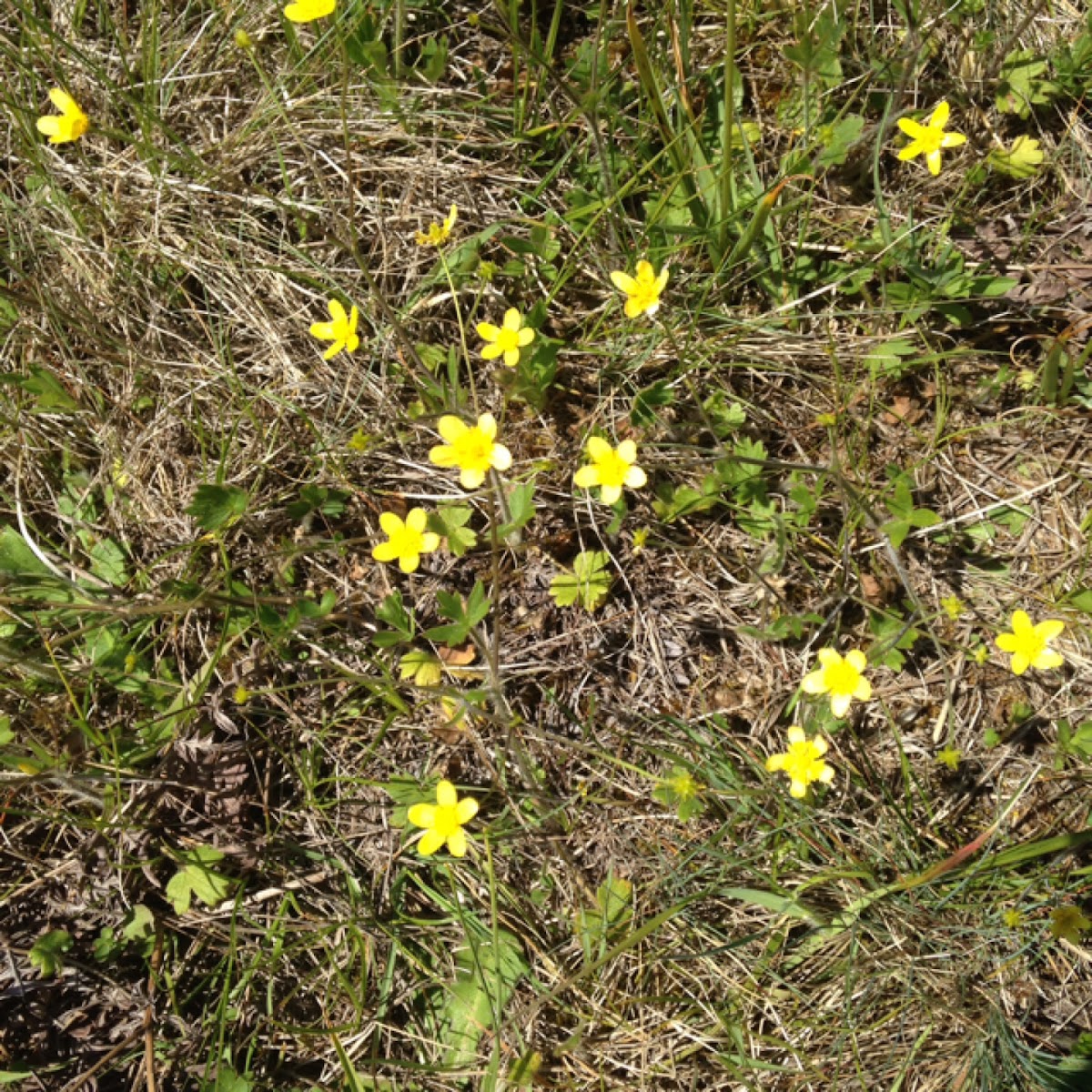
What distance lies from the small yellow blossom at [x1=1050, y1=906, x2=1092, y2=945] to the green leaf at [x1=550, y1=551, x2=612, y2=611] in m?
1.50

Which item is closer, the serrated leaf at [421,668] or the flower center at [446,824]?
the flower center at [446,824]

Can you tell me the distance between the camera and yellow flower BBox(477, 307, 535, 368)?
8.52 ft

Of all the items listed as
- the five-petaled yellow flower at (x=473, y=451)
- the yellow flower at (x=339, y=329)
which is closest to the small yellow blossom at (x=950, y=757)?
the five-petaled yellow flower at (x=473, y=451)

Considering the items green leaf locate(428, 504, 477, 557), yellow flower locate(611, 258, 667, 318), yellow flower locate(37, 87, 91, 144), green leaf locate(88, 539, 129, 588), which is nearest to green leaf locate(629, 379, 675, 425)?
yellow flower locate(611, 258, 667, 318)

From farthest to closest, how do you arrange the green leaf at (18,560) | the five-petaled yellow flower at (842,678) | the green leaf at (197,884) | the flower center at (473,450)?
the green leaf at (18,560) < the green leaf at (197,884) < the five-petaled yellow flower at (842,678) < the flower center at (473,450)

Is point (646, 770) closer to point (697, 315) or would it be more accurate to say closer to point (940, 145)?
point (697, 315)

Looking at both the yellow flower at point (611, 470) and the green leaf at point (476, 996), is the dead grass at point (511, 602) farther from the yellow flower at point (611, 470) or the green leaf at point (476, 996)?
the yellow flower at point (611, 470)

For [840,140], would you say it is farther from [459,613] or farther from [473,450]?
[459,613]

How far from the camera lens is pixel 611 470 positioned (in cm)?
248

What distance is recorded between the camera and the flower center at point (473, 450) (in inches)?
92.0

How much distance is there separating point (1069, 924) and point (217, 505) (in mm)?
2637

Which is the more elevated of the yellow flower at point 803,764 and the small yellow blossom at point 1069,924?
the yellow flower at point 803,764

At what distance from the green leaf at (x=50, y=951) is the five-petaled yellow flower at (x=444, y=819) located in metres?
1.23

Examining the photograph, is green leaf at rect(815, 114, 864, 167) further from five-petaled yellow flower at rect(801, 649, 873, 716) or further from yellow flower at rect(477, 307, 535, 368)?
five-petaled yellow flower at rect(801, 649, 873, 716)
